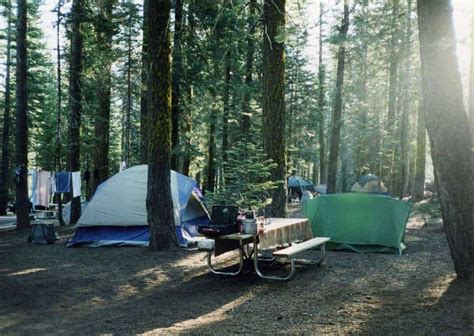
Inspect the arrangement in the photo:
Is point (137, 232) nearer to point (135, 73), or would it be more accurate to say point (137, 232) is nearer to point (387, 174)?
point (135, 73)

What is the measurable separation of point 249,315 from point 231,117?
14.4 metres

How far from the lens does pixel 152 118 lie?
30.2 feet

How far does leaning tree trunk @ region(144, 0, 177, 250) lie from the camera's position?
9.05m

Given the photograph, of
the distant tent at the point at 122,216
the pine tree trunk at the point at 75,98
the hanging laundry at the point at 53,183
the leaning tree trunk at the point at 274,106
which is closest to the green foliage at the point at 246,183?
the leaning tree trunk at the point at 274,106

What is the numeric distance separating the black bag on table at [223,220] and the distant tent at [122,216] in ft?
11.4

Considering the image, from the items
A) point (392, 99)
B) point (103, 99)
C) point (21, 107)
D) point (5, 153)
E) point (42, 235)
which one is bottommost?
point (42, 235)

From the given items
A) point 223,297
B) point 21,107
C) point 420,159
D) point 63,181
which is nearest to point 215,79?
point 63,181

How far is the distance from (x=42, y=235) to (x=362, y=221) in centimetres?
745

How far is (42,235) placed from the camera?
35.3 feet

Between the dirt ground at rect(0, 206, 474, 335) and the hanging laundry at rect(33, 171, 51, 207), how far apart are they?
461cm

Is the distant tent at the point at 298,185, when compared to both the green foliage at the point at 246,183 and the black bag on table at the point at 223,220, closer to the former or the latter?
the green foliage at the point at 246,183

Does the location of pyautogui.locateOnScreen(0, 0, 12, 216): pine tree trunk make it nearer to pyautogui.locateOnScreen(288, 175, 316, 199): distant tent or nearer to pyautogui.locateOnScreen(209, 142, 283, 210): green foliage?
pyautogui.locateOnScreen(288, 175, 316, 199): distant tent

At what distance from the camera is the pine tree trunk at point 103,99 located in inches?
569

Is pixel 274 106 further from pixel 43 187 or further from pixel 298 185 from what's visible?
pixel 298 185
